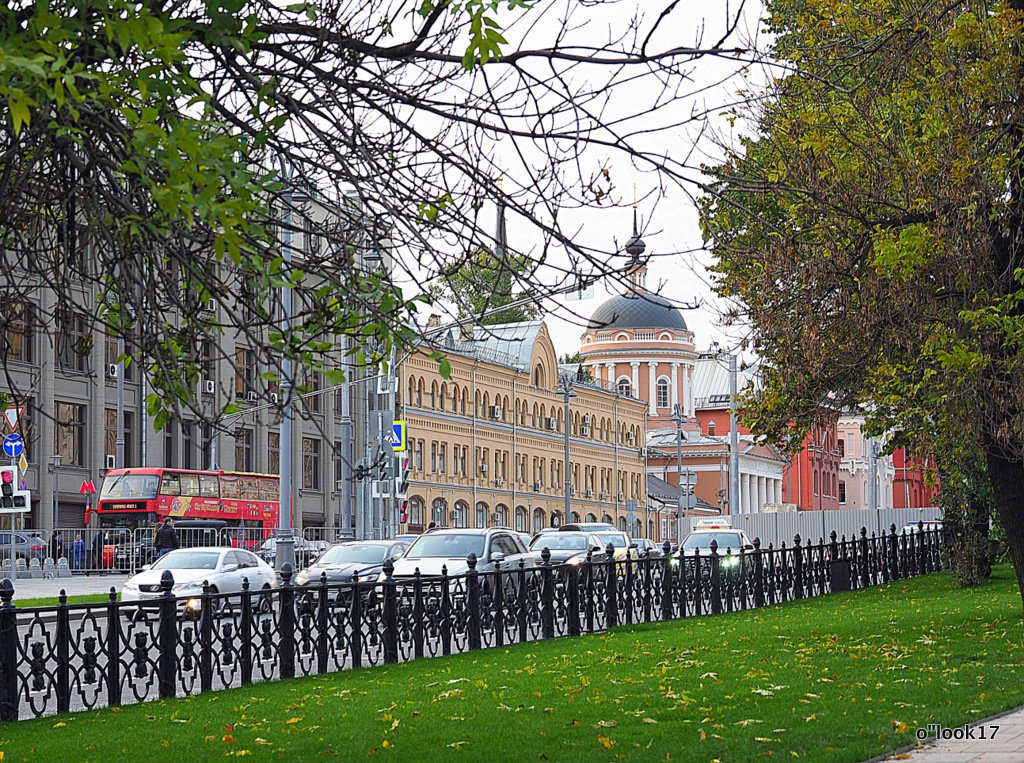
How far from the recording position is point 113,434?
192 ft

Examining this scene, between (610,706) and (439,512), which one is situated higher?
(439,512)

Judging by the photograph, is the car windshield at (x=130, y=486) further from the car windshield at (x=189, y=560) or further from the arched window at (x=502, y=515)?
the arched window at (x=502, y=515)

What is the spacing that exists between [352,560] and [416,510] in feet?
143

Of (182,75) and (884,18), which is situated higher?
(884,18)

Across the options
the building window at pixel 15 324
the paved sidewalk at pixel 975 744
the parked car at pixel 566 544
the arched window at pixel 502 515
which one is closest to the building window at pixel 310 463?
the arched window at pixel 502 515

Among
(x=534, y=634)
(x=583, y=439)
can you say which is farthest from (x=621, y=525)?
(x=534, y=634)

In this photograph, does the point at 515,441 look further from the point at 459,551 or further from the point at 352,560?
the point at 459,551

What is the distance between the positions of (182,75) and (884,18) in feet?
33.4

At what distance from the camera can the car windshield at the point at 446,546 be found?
2683 centimetres

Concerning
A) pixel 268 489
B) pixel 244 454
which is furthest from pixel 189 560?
pixel 244 454

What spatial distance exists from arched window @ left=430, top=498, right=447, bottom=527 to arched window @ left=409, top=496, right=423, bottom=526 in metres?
1.25

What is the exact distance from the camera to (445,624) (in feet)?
57.6

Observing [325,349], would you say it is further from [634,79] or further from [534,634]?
[534,634]

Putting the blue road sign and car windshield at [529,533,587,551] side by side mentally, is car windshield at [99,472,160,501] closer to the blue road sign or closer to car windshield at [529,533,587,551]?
car windshield at [529,533,587,551]
